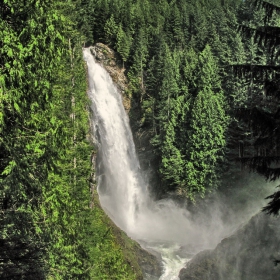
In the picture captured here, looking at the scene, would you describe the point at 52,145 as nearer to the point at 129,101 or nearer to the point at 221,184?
the point at 221,184

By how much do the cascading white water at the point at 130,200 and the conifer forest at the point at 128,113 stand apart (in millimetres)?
1635

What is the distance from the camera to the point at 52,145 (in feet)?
19.3

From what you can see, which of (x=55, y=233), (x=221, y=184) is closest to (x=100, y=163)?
(x=221, y=184)

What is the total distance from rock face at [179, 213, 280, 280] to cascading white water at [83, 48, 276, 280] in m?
4.90

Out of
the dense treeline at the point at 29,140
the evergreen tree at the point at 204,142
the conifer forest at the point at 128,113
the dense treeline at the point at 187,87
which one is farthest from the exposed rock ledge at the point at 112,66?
the dense treeline at the point at 29,140

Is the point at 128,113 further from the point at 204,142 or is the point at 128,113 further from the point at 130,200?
the point at 130,200

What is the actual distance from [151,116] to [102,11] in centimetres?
2094

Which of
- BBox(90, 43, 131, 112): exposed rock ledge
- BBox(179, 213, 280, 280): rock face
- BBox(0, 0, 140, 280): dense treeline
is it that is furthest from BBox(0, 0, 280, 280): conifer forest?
BBox(179, 213, 280, 280): rock face

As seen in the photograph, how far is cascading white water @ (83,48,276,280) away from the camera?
103 ft

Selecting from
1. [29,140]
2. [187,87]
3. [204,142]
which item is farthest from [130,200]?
[29,140]

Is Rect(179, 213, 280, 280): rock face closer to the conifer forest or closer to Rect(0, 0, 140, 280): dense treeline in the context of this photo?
the conifer forest

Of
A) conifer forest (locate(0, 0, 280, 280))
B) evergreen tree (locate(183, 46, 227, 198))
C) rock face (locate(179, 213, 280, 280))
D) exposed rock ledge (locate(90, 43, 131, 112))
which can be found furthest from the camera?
exposed rock ledge (locate(90, 43, 131, 112))

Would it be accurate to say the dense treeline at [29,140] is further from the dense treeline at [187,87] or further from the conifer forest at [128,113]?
the dense treeline at [187,87]

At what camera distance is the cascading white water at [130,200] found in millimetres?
31266
